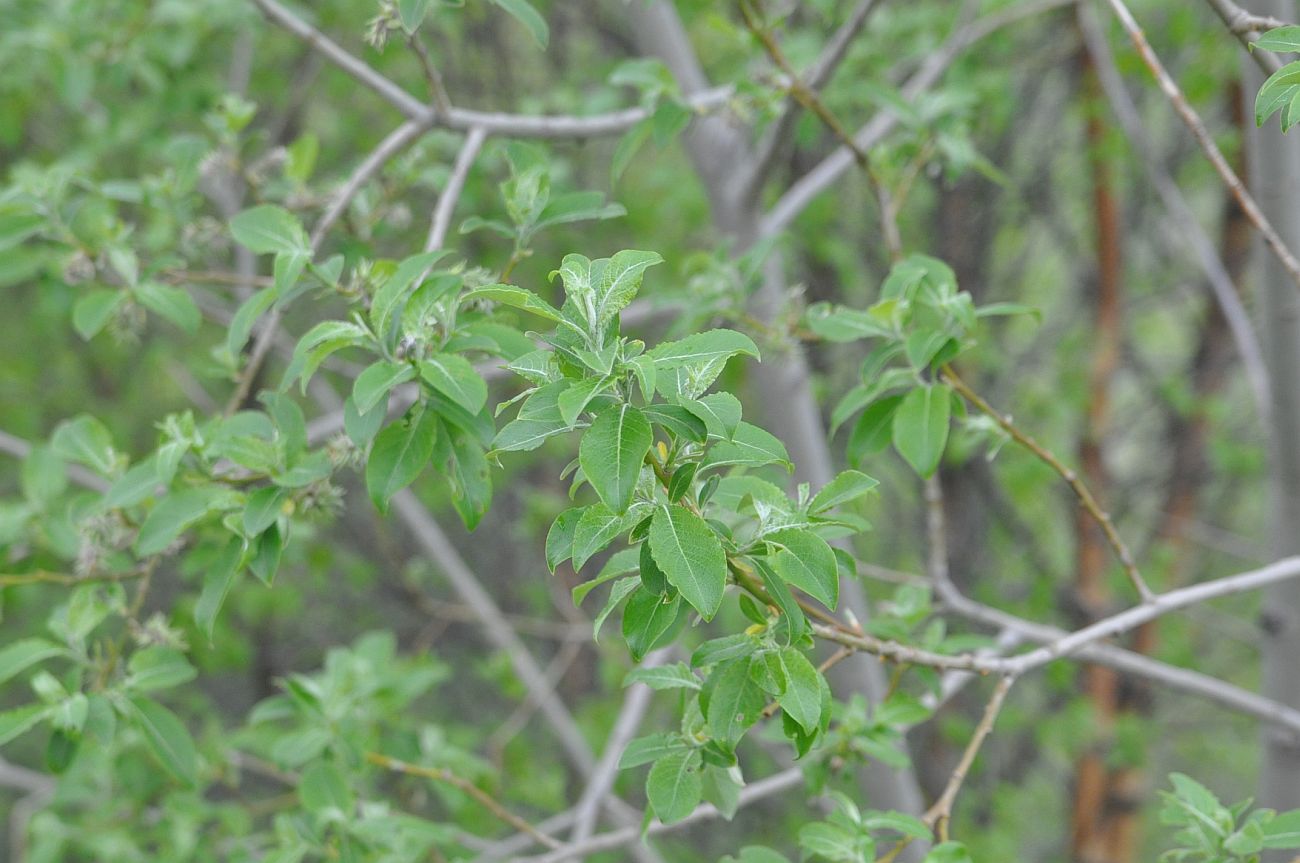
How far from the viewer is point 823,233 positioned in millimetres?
4488

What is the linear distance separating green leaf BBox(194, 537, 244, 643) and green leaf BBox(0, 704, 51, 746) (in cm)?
34

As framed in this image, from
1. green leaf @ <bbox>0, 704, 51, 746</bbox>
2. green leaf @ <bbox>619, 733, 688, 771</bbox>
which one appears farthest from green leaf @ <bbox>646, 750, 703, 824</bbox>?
green leaf @ <bbox>0, 704, 51, 746</bbox>

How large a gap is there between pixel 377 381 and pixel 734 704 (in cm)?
52

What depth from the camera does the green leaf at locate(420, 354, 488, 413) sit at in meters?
1.11

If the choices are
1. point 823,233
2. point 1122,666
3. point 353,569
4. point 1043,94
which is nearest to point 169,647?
point 1122,666

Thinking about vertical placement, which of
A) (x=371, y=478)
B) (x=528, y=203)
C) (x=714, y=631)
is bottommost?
(x=714, y=631)

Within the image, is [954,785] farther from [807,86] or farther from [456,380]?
[807,86]

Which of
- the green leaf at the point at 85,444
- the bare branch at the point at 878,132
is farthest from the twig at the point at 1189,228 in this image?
the green leaf at the point at 85,444

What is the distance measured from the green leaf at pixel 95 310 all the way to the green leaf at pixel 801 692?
1285 mm

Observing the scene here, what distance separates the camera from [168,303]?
171cm

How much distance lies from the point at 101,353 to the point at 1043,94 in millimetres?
4871

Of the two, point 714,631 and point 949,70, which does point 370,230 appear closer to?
point 949,70

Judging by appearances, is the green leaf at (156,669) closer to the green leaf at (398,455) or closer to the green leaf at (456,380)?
the green leaf at (398,455)

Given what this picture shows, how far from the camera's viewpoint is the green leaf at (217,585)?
132 cm
